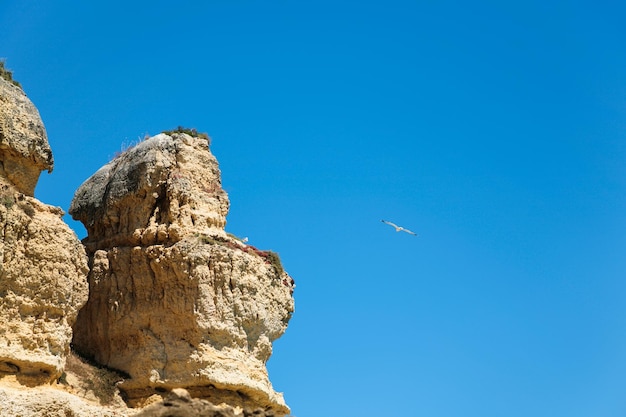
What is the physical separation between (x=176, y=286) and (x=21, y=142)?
645 cm

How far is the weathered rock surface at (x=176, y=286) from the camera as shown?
1221 inches

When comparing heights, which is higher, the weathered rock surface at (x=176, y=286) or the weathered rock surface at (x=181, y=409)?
the weathered rock surface at (x=176, y=286)

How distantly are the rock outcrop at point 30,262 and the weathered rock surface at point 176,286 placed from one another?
3.15 m

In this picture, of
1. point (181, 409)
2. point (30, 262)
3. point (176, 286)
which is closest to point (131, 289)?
point (176, 286)

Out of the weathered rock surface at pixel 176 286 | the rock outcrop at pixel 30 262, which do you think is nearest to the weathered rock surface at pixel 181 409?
the rock outcrop at pixel 30 262

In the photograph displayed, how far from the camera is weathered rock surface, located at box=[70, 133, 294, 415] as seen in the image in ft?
102

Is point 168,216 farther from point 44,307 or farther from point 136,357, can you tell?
point 44,307

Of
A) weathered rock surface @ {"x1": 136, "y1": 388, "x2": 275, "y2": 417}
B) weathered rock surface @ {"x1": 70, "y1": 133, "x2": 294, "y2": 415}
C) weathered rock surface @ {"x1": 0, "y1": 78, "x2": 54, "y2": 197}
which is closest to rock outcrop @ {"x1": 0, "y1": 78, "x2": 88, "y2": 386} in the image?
weathered rock surface @ {"x1": 0, "y1": 78, "x2": 54, "y2": 197}

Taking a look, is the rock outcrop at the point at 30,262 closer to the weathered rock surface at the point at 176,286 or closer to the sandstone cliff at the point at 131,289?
the sandstone cliff at the point at 131,289

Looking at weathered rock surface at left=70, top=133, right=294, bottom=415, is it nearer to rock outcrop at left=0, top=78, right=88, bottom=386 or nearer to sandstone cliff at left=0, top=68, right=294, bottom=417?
sandstone cliff at left=0, top=68, right=294, bottom=417

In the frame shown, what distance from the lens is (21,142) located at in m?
28.3

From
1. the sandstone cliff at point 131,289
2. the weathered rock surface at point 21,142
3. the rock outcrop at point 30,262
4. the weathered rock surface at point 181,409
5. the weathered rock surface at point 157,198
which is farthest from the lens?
the weathered rock surface at point 157,198

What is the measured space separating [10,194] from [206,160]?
29.3 feet

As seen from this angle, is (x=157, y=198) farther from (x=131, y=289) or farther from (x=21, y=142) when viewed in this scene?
(x=21, y=142)
